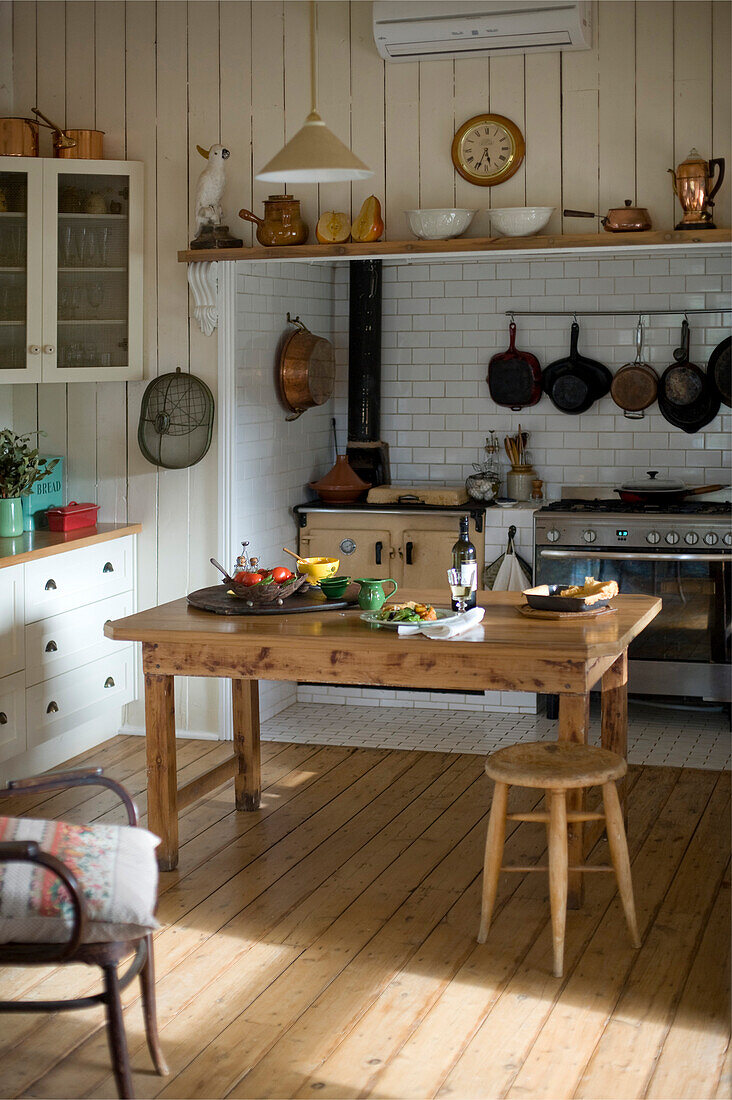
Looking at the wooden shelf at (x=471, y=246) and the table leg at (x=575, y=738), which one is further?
the wooden shelf at (x=471, y=246)

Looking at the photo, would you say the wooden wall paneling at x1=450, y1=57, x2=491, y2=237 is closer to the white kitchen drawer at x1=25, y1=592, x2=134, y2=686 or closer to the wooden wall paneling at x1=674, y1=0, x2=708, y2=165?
the wooden wall paneling at x1=674, y1=0, x2=708, y2=165

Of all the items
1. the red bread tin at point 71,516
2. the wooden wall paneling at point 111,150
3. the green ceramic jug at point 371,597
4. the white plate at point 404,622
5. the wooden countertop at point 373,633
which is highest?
the wooden wall paneling at point 111,150

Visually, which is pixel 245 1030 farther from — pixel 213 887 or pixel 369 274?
pixel 369 274

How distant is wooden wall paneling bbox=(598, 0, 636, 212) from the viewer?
16.2 ft

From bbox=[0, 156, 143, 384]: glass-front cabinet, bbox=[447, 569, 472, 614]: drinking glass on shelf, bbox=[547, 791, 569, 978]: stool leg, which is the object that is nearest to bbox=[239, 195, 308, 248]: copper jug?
bbox=[0, 156, 143, 384]: glass-front cabinet

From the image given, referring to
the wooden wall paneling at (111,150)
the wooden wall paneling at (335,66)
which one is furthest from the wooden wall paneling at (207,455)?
the wooden wall paneling at (335,66)

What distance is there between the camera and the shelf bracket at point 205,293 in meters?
5.50

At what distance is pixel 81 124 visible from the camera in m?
5.68

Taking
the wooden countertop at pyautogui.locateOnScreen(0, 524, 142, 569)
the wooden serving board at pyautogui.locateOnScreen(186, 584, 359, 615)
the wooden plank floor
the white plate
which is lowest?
the wooden plank floor

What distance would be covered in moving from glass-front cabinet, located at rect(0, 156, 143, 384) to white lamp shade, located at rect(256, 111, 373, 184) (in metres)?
2.04

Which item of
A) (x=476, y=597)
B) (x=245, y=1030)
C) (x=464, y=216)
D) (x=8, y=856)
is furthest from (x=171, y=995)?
(x=464, y=216)

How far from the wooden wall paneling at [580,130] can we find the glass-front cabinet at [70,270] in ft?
6.29

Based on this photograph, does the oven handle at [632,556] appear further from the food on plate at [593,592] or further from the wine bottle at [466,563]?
the wine bottle at [466,563]

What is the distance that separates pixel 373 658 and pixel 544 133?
2.53 metres
